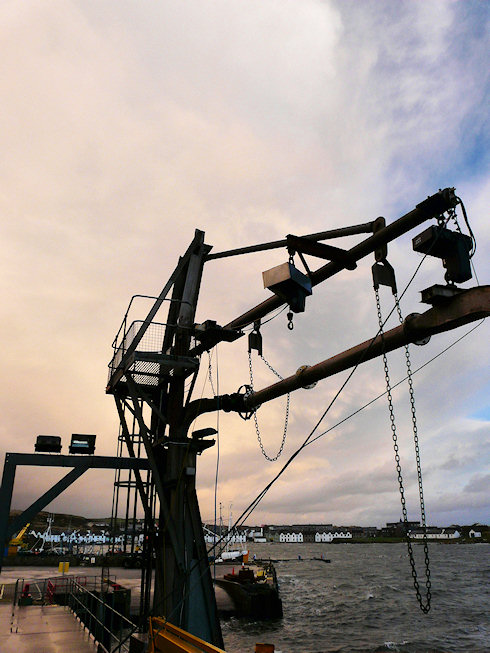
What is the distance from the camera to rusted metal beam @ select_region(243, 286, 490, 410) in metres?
7.01

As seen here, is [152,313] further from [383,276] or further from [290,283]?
[383,276]

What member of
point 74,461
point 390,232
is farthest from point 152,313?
point 390,232

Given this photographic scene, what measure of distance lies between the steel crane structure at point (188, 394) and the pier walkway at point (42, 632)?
93.7 inches

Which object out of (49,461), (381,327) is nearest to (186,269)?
(49,461)

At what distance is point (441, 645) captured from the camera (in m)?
29.5

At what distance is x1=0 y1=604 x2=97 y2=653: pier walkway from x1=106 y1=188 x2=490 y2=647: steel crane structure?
2380mm

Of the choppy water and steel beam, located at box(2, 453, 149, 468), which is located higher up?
steel beam, located at box(2, 453, 149, 468)

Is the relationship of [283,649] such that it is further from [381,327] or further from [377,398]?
[381,327]

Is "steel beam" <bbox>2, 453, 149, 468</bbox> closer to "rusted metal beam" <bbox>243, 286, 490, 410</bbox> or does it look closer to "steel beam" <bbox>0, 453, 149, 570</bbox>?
"steel beam" <bbox>0, 453, 149, 570</bbox>

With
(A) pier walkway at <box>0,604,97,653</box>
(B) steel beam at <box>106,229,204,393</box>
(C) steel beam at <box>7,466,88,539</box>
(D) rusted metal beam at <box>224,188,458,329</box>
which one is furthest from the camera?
(C) steel beam at <box>7,466,88,539</box>

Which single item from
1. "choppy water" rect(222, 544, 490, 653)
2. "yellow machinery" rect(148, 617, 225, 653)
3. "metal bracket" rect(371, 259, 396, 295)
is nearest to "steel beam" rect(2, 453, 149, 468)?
"yellow machinery" rect(148, 617, 225, 653)

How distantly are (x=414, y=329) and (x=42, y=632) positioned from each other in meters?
14.5

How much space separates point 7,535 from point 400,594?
54.9m

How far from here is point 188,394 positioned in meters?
13.3
